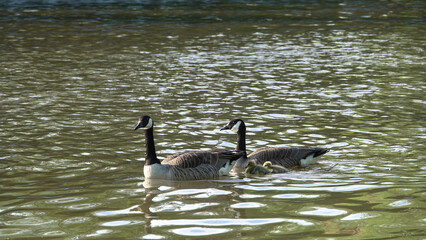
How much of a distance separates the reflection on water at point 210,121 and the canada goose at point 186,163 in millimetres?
228

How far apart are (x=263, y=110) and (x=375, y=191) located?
28.1ft

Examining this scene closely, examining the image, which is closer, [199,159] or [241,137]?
[199,159]

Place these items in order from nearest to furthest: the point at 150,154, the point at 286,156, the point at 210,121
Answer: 1. the point at 150,154
2. the point at 286,156
3. the point at 210,121

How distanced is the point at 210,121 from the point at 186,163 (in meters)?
5.28

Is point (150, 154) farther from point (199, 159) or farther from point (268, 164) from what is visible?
point (268, 164)

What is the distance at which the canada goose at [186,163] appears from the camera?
14.6m

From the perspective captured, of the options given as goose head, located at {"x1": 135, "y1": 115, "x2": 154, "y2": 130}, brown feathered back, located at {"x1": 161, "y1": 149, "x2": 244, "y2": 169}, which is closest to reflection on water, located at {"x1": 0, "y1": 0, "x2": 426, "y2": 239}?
brown feathered back, located at {"x1": 161, "y1": 149, "x2": 244, "y2": 169}

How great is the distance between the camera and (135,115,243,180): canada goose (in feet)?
48.0

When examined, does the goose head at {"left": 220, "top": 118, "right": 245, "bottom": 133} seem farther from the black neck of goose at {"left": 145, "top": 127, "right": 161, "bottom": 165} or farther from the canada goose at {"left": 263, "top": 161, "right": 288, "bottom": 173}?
the black neck of goose at {"left": 145, "top": 127, "right": 161, "bottom": 165}

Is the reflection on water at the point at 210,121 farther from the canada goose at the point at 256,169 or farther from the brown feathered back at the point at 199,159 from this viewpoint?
the brown feathered back at the point at 199,159

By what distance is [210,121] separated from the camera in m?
20.0

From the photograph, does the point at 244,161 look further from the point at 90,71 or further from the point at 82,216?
the point at 90,71

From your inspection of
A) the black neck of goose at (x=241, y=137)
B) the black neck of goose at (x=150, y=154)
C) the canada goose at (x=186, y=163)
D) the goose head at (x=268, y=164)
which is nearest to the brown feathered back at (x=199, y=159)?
the canada goose at (x=186, y=163)

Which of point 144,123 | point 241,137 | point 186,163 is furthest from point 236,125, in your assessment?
point 144,123
